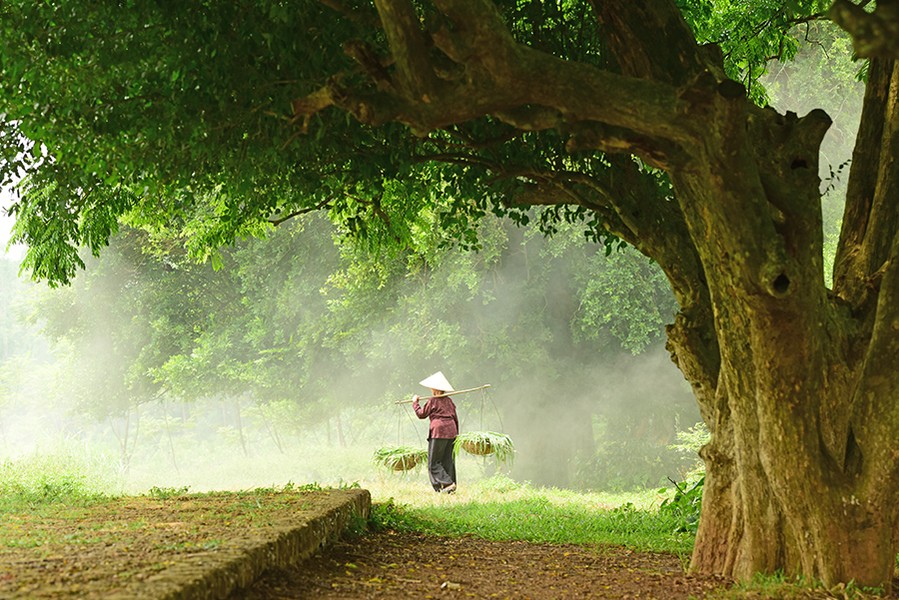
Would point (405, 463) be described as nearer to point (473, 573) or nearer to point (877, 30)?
point (473, 573)

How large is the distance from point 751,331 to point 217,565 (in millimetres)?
3314

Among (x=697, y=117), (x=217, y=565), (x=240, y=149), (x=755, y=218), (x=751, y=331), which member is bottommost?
(x=217, y=565)

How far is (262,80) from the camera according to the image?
21.8 feet

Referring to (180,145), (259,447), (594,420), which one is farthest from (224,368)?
(180,145)

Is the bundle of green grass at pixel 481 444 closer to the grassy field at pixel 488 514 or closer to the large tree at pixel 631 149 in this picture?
the grassy field at pixel 488 514

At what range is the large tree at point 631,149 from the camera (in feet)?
17.0

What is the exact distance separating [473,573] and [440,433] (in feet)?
29.5

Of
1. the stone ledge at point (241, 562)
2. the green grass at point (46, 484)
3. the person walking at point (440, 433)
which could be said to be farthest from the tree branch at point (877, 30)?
the person walking at point (440, 433)

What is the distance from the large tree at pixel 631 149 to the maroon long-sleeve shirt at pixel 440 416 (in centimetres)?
838

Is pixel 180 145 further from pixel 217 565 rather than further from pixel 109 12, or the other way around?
pixel 217 565

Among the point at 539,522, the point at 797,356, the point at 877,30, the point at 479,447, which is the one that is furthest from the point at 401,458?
the point at 877,30

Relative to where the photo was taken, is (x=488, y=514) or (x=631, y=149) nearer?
(x=631, y=149)

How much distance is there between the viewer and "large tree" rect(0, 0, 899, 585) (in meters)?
5.20

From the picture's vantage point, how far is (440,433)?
16328mm
